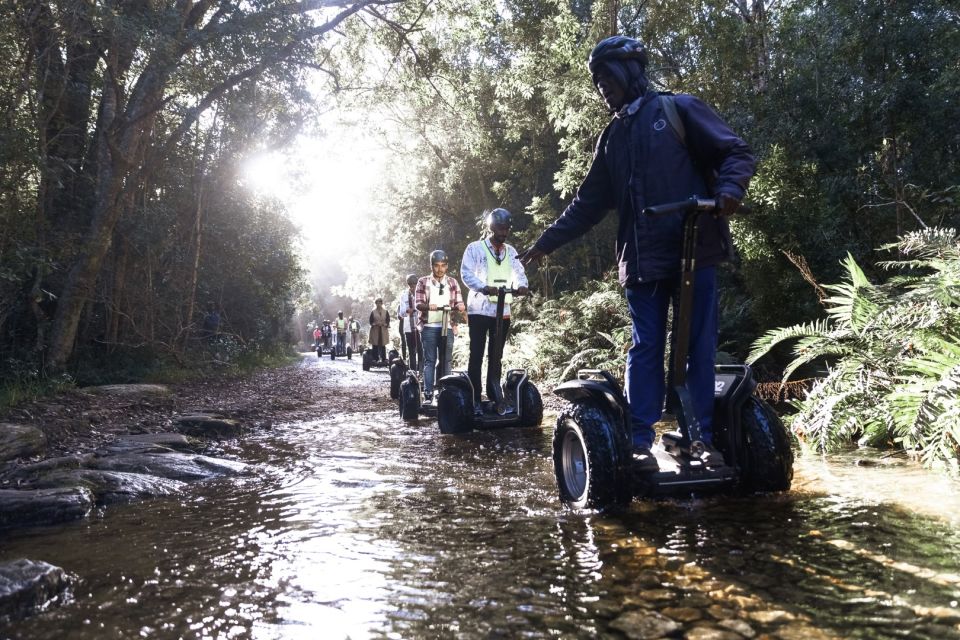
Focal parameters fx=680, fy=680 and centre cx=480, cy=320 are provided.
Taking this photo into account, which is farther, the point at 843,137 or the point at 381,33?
the point at 381,33

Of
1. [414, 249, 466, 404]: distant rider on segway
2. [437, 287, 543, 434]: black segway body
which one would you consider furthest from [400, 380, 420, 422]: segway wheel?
[437, 287, 543, 434]: black segway body

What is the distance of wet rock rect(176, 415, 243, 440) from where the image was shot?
7.36m

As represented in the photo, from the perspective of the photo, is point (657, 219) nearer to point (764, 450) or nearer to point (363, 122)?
point (764, 450)

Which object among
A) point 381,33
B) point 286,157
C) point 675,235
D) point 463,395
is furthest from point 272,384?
point 675,235

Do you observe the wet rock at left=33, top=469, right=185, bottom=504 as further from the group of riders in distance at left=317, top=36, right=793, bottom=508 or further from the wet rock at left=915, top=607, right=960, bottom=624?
the wet rock at left=915, top=607, right=960, bottom=624

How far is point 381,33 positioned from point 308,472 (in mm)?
13487

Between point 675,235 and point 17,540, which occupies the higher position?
point 675,235

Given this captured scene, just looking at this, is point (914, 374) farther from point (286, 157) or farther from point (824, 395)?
point (286, 157)

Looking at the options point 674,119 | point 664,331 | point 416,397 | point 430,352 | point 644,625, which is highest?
point 674,119

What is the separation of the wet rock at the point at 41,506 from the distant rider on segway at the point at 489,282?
3817 millimetres

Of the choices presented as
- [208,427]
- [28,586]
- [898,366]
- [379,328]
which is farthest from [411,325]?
[28,586]

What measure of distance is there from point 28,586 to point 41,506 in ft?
5.38

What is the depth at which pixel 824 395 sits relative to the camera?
5012mm

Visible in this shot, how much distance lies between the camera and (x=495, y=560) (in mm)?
2734
